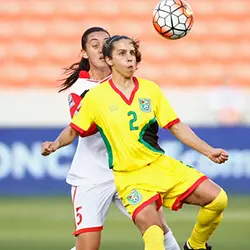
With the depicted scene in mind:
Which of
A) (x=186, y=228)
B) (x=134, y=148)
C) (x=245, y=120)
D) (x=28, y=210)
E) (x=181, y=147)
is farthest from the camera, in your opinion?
(x=245, y=120)

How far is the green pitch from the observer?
958 cm

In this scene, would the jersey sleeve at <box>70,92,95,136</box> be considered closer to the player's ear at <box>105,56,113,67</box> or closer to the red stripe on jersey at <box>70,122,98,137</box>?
the red stripe on jersey at <box>70,122,98,137</box>

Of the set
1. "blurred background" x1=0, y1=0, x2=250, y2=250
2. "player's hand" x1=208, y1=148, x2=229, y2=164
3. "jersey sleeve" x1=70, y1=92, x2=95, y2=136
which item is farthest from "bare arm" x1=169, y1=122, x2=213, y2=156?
"blurred background" x1=0, y1=0, x2=250, y2=250

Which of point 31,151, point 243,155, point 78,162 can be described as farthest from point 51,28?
point 78,162

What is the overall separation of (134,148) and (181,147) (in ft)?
24.4

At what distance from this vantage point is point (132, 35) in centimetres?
1636

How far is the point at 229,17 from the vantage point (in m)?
16.7

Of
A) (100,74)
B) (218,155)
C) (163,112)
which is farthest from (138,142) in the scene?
(100,74)

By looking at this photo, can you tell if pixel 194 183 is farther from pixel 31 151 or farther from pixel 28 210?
pixel 31 151

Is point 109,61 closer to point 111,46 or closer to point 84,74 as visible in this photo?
point 111,46

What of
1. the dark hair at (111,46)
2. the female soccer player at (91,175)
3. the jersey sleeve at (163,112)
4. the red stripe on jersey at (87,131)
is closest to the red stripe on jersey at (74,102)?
the female soccer player at (91,175)

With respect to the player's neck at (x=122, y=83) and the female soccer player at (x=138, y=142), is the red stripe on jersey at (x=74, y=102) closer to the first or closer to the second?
the female soccer player at (x=138, y=142)

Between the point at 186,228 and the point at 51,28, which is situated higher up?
the point at 51,28

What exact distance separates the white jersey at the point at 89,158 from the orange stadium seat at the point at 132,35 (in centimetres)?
903
